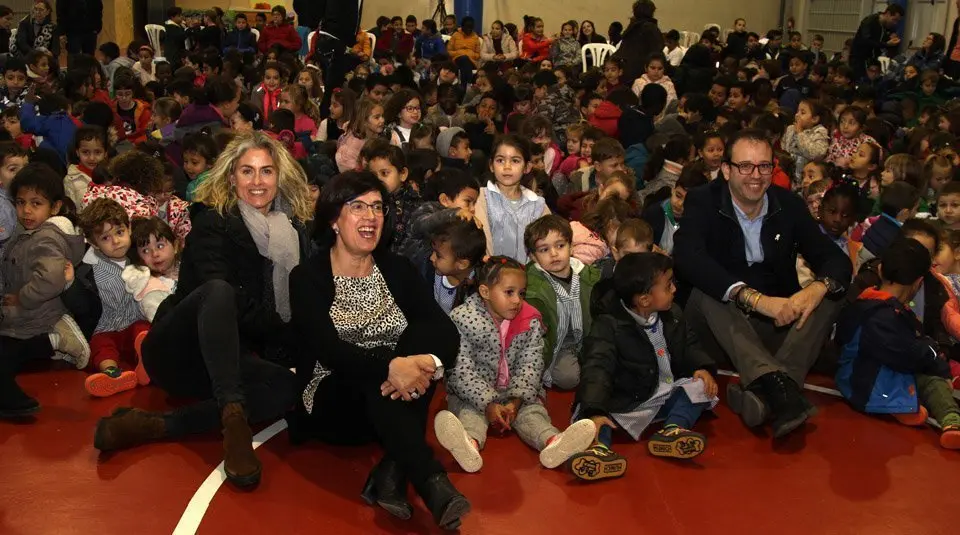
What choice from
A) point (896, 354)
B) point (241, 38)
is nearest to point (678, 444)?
point (896, 354)

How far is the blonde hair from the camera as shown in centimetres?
423

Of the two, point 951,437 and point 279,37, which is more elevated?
point 279,37

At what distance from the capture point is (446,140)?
307 inches

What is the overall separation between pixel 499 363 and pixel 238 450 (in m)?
1.16

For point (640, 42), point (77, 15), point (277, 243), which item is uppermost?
point (77, 15)

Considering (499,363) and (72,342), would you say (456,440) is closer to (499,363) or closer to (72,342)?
(499,363)

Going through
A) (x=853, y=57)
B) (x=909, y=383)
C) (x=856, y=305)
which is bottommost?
(x=909, y=383)

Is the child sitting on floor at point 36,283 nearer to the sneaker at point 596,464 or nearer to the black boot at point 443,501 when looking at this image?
the black boot at point 443,501

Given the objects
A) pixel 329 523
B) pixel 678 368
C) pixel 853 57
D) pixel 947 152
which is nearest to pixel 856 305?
pixel 678 368

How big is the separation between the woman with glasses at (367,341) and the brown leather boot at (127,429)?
0.53 metres

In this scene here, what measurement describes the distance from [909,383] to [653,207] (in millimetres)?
1844

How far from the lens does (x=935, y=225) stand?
532 centimetres

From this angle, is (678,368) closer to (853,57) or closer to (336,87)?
(336,87)

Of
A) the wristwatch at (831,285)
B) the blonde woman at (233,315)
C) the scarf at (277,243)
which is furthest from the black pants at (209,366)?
the wristwatch at (831,285)
